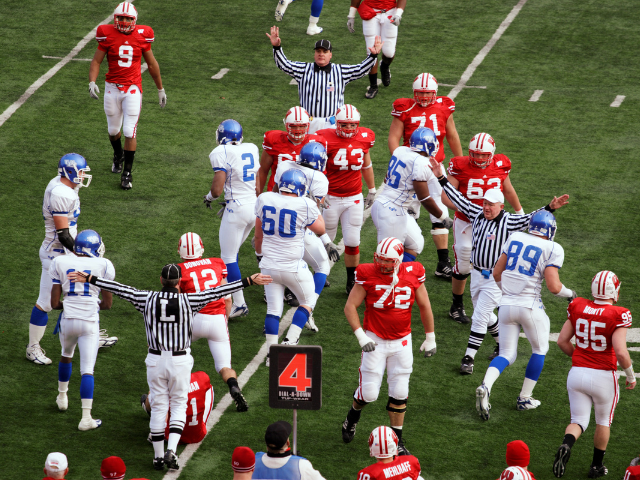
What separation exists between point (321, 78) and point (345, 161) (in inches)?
69.2

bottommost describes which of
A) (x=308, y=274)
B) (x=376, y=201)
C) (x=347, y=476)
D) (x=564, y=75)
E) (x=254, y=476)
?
(x=347, y=476)

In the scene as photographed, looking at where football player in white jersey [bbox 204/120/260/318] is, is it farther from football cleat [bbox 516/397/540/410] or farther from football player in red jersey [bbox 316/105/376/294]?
football cleat [bbox 516/397/540/410]

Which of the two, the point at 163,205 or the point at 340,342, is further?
the point at 163,205

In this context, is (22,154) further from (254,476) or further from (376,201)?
(254,476)

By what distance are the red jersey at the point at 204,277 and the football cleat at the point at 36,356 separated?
180 cm

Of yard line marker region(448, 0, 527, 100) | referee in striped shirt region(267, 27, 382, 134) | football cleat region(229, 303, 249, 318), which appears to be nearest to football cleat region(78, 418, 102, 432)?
football cleat region(229, 303, 249, 318)

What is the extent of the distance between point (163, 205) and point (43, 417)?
4.26m

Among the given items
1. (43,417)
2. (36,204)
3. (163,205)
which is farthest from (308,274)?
(36,204)

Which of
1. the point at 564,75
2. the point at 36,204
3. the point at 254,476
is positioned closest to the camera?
the point at 254,476

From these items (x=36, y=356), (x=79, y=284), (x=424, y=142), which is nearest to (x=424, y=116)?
(x=424, y=142)

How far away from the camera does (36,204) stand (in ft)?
38.0

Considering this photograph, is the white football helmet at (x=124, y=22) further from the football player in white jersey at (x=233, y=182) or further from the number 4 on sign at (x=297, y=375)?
the number 4 on sign at (x=297, y=375)

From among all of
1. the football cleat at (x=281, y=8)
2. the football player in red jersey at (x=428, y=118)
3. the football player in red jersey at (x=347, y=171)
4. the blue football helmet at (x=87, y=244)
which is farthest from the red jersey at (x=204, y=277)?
the football cleat at (x=281, y=8)

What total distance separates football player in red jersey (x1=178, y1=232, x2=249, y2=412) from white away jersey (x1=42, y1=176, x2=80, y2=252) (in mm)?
1259
